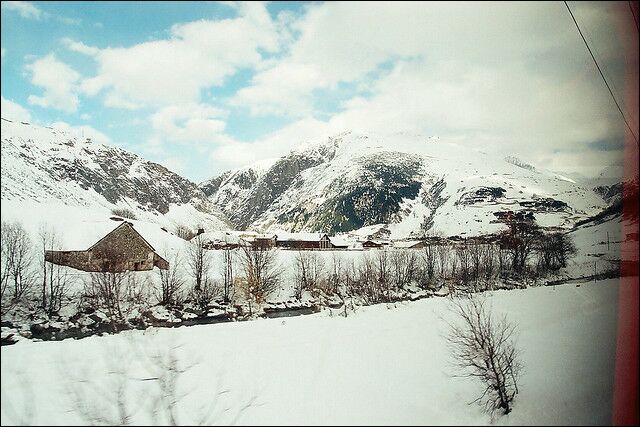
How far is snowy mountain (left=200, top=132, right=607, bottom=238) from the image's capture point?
32856 millimetres

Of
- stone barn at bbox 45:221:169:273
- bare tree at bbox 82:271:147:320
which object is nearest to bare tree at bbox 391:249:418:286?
stone barn at bbox 45:221:169:273

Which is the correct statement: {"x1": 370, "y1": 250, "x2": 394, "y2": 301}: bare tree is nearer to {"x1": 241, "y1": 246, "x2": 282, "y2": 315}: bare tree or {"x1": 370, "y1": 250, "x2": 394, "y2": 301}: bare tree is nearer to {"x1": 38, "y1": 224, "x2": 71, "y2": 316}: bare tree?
{"x1": 241, "y1": 246, "x2": 282, "y2": 315}: bare tree

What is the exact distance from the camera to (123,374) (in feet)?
12.8

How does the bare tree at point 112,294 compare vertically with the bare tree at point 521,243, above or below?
below

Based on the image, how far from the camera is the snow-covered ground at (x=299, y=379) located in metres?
3.47

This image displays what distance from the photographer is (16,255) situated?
686 centimetres

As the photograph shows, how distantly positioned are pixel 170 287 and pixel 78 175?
13.3 m

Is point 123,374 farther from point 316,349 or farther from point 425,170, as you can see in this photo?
point 425,170

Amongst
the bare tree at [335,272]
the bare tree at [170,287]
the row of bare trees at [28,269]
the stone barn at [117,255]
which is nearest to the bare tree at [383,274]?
the bare tree at [335,272]

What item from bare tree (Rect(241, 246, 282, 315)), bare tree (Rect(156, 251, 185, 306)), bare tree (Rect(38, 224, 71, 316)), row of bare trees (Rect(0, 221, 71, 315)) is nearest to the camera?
row of bare trees (Rect(0, 221, 71, 315))

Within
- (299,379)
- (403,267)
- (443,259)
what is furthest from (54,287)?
(443,259)

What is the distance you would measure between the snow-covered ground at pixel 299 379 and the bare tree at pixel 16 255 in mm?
1577

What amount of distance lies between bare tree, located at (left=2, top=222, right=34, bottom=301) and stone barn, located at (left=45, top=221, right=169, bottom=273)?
2347mm

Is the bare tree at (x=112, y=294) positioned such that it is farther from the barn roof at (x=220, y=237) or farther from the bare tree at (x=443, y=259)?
the bare tree at (x=443, y=259)
